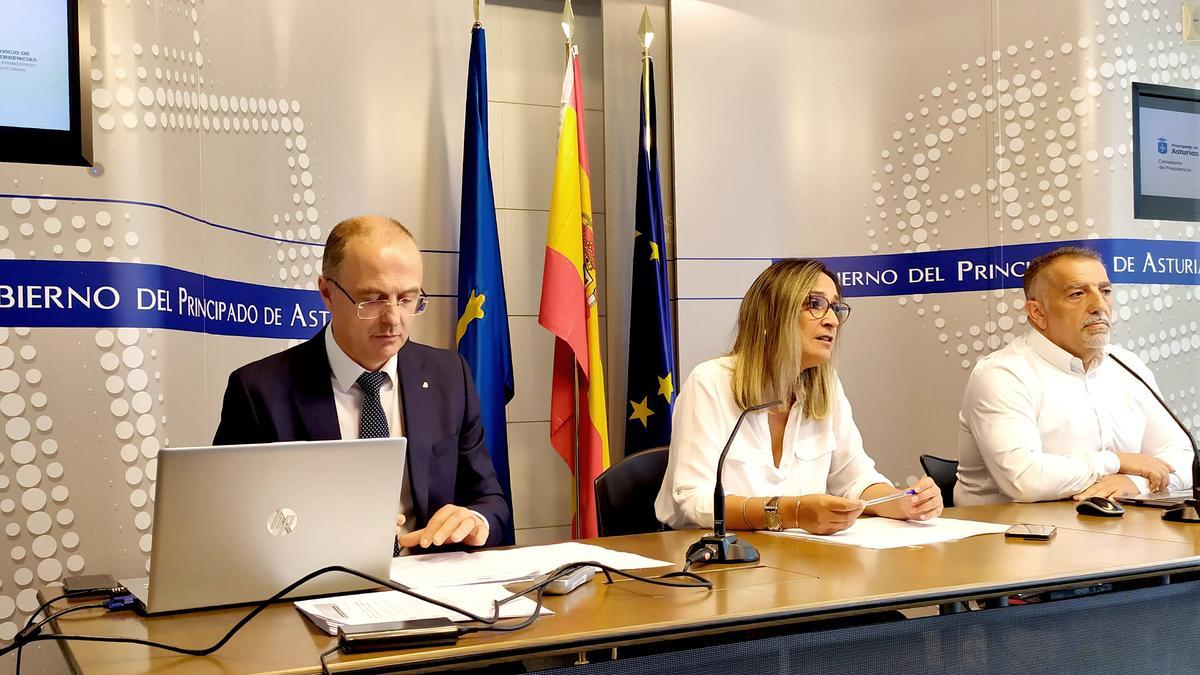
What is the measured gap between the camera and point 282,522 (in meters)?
1.59

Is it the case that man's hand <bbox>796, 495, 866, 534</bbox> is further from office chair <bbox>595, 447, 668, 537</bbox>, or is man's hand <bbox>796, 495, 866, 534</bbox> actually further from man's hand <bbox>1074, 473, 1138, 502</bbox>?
man's hand <bbox>1074, 473, 1138, 502</bbox>

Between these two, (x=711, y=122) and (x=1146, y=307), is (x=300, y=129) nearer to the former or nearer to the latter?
(x=711, y=122)

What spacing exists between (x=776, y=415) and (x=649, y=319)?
5.44 feet

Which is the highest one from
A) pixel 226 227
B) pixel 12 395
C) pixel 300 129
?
pixel 300 129

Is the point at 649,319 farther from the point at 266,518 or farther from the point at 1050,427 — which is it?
the point at 266,518

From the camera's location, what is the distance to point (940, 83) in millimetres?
4746

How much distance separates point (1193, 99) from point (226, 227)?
423 cm

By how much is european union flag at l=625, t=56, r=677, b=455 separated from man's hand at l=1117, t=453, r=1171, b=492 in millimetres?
1830

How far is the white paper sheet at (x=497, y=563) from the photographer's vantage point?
1829 mm

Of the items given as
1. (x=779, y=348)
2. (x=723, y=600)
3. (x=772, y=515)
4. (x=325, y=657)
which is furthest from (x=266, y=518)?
(x=779, y=348)

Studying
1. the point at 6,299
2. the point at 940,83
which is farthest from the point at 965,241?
the point at 6,299

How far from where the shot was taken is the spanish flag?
14.1 feet

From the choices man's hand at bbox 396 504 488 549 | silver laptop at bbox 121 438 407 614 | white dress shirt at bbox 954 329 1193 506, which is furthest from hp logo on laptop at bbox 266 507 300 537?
white dress shirt at bbox 954 329 1193 506

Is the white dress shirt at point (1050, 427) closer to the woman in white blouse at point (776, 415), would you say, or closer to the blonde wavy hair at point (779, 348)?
the woman in white blouse at point (776, 415)
